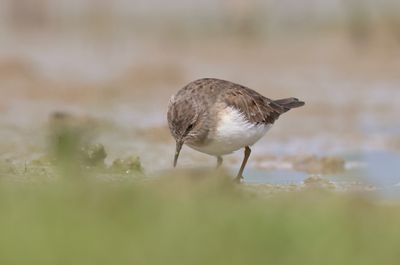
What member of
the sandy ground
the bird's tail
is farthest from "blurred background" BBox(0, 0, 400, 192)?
the bird's tail

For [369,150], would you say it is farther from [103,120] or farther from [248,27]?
[248,27]

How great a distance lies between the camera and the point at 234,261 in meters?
5.67

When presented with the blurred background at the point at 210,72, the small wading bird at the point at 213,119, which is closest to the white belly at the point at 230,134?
the small wading bird at the point at 213,119

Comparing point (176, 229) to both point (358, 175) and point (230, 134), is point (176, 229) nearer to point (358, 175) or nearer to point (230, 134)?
point (230, 134)

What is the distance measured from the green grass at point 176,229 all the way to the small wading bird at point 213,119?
Answer: 3078 millimetres

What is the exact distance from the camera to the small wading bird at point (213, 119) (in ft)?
32.5

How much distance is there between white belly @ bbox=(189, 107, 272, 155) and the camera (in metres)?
9.89

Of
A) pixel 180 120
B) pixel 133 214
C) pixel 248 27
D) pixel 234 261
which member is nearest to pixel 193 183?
pixel 133 214

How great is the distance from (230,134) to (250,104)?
2.03 feet

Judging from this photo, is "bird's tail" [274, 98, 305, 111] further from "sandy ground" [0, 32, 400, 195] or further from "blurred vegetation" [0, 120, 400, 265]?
"blurred vegetation" [0, 120, 400, 265]

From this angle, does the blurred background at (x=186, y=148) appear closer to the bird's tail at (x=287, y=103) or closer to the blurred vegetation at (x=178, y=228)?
the blurred vegetation at (x=178, y=228)

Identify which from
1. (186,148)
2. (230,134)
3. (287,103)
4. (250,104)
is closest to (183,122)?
(230,134)

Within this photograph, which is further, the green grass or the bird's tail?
the bird's tail

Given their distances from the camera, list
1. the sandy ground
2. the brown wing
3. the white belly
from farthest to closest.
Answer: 1. the sandy ground
2. the brown wing
3. the white belly
